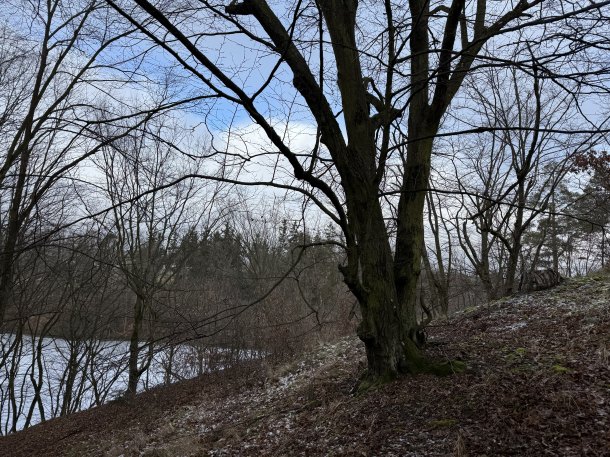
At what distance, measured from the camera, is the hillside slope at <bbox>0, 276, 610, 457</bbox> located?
3369 millimetres

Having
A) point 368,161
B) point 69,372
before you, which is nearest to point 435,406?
point 368,161

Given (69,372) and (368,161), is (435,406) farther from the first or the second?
(69,372)

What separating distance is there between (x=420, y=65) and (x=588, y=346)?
3.46 m

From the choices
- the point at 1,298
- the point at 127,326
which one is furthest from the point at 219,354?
the point at 1,298

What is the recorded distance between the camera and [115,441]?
22.3 ft

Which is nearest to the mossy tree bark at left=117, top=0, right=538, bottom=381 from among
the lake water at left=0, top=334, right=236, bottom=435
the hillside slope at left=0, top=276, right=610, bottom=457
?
the hillside slope at left=0, top=276, right=610, bottom=457

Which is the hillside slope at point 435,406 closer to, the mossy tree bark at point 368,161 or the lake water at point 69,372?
the mossy tree bark at point 368,161

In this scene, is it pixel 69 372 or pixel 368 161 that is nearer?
pixel 368 161

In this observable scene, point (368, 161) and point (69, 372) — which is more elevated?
point (368, 161)

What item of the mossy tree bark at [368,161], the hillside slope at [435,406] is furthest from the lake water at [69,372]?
the mossy tree bark at [368,161]

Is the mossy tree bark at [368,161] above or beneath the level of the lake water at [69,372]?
above

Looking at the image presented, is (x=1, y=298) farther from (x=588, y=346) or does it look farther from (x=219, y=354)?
(x=588, y=346)

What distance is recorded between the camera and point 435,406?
3.94 meters

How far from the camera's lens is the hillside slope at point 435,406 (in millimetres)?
3369
